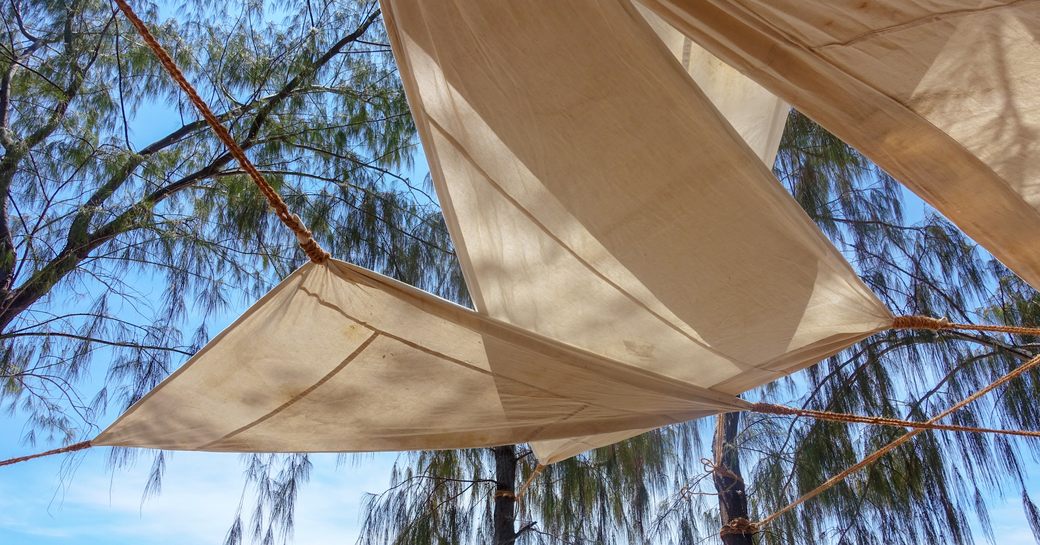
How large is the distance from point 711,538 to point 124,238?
3.15 meters

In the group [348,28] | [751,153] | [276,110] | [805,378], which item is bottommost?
[751,153]

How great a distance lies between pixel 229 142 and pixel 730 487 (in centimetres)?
314

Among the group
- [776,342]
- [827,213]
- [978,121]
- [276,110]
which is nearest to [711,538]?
[827,213]

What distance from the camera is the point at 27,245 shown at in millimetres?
3012

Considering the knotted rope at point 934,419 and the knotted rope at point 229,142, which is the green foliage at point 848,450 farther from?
the knotted rope at point 229,142

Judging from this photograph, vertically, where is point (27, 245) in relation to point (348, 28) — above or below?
below

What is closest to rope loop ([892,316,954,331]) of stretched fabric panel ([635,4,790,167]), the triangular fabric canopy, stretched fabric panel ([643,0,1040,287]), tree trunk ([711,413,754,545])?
the triangular fabric canopy

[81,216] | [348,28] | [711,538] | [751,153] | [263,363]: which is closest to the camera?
[751,153]

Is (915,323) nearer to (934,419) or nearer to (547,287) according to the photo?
(934,419)

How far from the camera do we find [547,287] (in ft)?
5.58

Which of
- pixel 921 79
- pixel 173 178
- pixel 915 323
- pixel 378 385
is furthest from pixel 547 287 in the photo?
pixel 173 178

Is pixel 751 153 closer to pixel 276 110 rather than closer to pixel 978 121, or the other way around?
pixel 978 121

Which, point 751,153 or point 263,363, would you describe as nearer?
point 751,153

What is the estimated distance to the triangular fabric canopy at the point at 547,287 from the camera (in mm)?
1339
